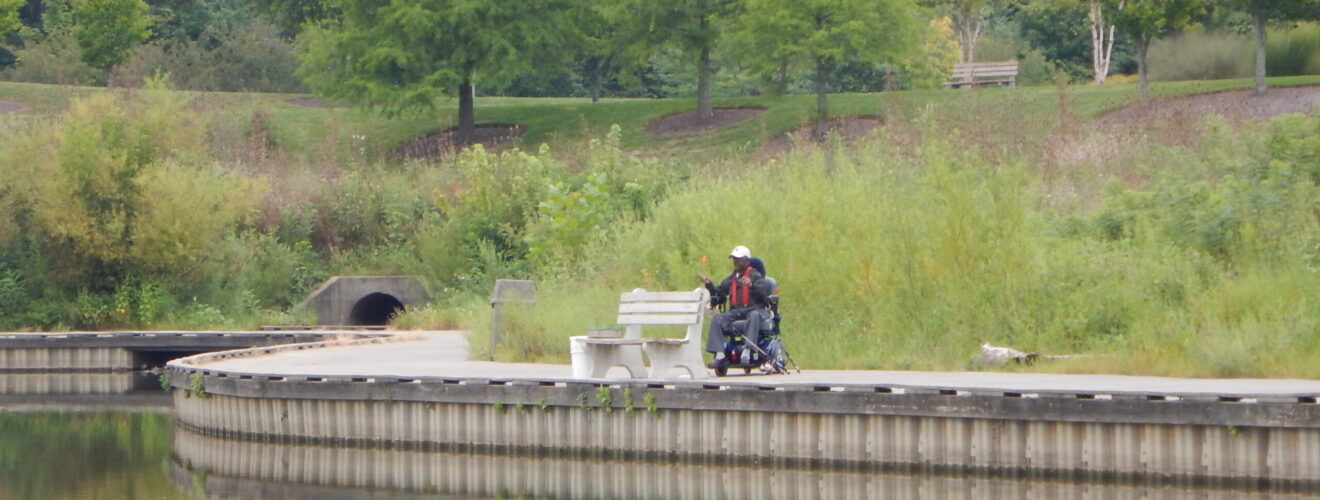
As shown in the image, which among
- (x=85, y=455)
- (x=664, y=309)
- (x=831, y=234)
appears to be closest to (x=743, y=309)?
(x=664, y=309)

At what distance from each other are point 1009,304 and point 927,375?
2160mm

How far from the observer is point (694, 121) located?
187ft

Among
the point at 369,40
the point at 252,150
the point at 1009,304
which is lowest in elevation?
the point at 1009,304

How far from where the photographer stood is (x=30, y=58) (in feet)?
233

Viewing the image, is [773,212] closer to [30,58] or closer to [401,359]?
[401,359]

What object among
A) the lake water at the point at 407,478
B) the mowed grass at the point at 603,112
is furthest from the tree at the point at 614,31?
the lake water at the point at 407,478

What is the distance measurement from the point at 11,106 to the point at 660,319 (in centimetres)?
4570

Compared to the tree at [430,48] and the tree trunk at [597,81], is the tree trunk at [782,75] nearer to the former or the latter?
the tree at [430,48]

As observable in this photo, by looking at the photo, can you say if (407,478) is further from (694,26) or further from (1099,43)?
(1099,43)

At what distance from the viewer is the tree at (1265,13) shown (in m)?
47.8

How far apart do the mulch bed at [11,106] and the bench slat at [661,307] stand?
43096 millimetres

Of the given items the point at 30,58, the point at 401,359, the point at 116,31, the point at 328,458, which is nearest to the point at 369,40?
the point at 116,31

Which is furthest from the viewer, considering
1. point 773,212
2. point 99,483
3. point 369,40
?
point 369,40

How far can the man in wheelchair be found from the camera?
19.7 metres
